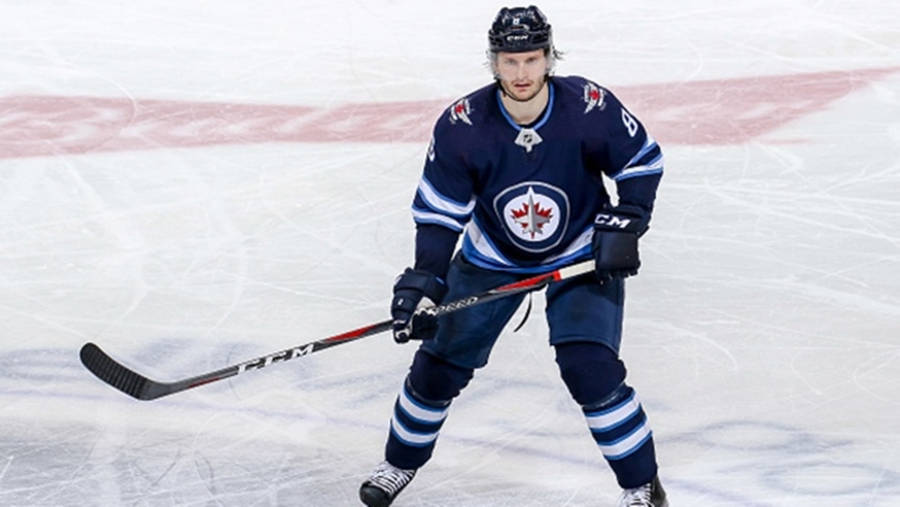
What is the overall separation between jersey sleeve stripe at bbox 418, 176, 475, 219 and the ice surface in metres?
0.62

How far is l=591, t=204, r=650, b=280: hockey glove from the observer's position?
10.2 feet

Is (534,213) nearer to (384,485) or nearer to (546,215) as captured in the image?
(546,215)

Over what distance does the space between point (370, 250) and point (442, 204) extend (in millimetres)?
1552

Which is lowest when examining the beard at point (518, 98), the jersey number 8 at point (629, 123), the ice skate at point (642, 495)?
the ice skate at point (642, 495)

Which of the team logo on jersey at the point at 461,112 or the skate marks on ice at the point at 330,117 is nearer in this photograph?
the team logo on jersey at the point at 461,112

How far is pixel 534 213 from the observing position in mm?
3182

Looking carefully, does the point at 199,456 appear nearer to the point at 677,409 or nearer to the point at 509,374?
the point at 509,374

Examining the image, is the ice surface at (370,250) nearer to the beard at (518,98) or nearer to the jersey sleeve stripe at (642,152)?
the jersey sleeve stripe at (642,152)

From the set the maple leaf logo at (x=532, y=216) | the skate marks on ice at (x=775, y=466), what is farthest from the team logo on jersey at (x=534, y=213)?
the skate marks on ice at (x=775, y=466)

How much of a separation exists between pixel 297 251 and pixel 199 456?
120cm

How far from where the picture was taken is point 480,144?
3123mm

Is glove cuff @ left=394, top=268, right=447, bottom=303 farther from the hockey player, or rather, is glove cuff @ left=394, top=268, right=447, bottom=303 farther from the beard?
the beard

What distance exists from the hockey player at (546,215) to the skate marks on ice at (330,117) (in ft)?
7.56

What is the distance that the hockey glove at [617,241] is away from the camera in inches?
122
